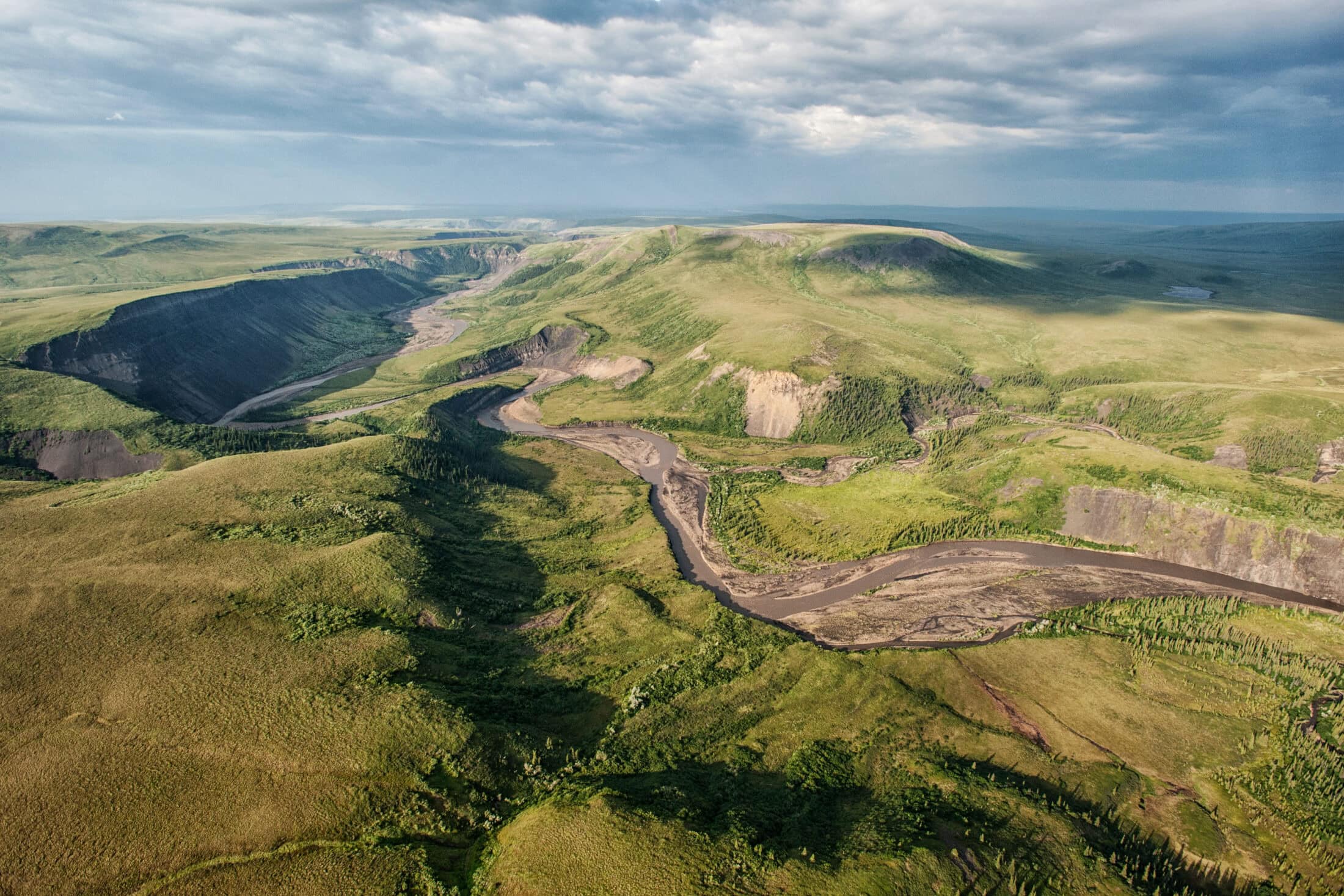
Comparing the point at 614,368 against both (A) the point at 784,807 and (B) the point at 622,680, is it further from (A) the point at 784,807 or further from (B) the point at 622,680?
(A) the point at 784,807

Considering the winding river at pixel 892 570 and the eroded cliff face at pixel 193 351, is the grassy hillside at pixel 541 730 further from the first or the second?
the eroded cliff face at pixel 193 351

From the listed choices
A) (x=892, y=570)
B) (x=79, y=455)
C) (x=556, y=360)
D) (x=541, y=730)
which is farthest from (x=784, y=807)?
(x=556, y=360)

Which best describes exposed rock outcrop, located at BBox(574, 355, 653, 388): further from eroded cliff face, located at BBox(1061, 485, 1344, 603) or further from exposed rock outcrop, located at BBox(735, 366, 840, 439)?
eroded cliff face, located at BBox(1061, 485, 1344, 603)

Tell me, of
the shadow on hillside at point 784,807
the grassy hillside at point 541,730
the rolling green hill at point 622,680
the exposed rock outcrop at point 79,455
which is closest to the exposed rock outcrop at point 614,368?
the rolling green hill at point 622,680

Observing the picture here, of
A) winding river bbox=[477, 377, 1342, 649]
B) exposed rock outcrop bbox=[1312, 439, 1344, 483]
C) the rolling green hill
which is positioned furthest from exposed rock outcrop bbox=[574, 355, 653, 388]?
exposed rock outcrop bbox=[1312, 439, 1344, 483]

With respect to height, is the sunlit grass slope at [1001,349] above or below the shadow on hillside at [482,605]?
above

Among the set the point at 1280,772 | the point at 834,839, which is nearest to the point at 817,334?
the point at 1280,772

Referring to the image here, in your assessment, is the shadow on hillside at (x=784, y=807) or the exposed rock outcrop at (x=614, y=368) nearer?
the shadow on hillside at (x=784, y=807)

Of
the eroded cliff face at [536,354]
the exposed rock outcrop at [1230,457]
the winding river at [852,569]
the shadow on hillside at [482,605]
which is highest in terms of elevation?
the eroded cliff face at [536,354]

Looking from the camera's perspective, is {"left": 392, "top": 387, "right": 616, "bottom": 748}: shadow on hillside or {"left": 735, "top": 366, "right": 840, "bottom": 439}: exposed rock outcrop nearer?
{"left": 392, "top": 387, "right": 616, "bottom": 748}: shadow on hillside
